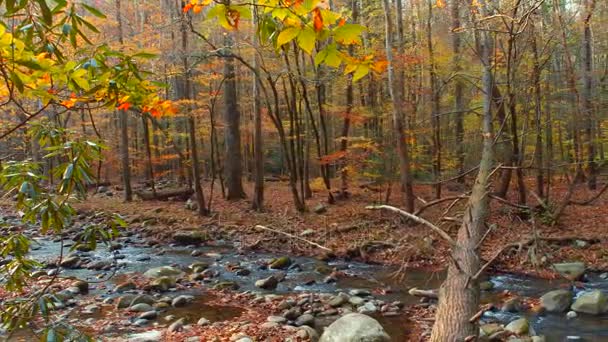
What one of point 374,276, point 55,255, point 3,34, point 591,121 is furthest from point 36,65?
point 591,121

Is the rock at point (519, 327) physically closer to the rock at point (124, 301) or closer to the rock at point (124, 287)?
the rock at point (124, 301)

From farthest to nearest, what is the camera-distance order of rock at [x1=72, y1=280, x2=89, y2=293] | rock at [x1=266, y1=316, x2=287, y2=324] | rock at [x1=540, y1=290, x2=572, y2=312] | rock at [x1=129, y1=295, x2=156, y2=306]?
rock at [x1=72, y1=280, x2=89, y2=293]
rock at [x1=129, y1=295, x2=156, y2=306]
rock at [x1=540, y1=290, x2=572, y2=312]
rock at [x1=266, y1=316, x2=287, y2=324]

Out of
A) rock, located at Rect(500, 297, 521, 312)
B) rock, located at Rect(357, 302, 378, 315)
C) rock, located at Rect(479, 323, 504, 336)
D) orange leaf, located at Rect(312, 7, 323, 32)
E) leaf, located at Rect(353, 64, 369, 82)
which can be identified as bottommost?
rock, located at Rect(500, 297, 521, 312)

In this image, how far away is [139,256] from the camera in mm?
12156

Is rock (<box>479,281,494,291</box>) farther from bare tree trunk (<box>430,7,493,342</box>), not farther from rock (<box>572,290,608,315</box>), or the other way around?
bare tree trunk (<box>430,7,493,342</box>)

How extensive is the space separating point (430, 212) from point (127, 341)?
10.9 metres

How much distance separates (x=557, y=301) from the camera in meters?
8.07

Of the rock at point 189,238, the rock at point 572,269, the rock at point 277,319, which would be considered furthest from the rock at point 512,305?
the rock at point 189,238

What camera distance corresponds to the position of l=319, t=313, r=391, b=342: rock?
6191mm

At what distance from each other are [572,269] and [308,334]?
6.37 metres

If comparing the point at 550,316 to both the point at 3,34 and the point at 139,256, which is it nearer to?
the point at 3,34

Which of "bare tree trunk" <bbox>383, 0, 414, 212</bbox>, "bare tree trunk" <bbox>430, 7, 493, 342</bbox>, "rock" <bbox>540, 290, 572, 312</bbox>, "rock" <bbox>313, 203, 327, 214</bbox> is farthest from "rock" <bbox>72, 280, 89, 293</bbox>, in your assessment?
"bare tree trunk" <bbox>383, 0, 414, 212</bbox>

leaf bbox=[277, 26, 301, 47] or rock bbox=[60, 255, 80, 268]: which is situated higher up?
leaf bbox=[277, 26, 301, 47]

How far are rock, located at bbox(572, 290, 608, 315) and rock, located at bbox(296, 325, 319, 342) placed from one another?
4.63m
